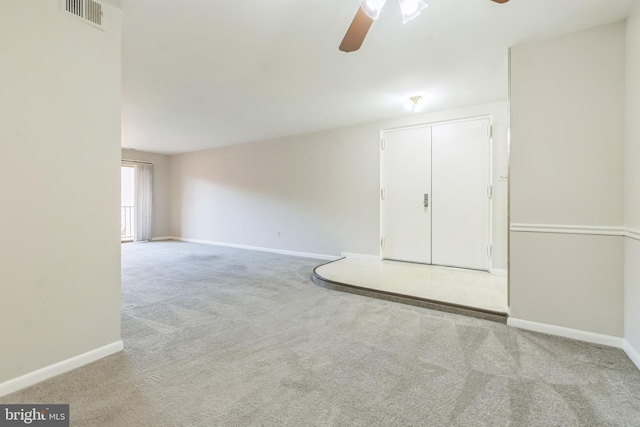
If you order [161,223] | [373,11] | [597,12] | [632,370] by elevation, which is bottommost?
[632,370]

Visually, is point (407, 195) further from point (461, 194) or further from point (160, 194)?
point (160, 194)

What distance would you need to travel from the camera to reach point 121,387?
1.67 metres

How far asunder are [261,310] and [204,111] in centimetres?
306

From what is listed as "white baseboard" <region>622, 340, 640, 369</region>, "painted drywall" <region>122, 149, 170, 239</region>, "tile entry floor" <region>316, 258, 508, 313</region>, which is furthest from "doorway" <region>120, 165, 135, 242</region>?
"white baseboard" <region>622, 340, 640, 369</region>

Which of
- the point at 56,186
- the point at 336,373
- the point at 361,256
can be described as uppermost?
the point at 56,186

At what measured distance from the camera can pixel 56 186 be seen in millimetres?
1794

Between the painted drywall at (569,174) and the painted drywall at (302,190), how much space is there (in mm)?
1544

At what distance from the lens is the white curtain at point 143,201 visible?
7.76 m

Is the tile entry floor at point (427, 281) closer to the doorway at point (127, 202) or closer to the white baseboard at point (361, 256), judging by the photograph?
the white baseboard at point (361, 256)

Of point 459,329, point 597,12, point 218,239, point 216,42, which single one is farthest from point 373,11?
point 218,239

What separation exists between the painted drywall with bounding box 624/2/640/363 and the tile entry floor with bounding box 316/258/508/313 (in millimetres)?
819

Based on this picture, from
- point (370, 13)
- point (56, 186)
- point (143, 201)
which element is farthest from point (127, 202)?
point (370, 13)

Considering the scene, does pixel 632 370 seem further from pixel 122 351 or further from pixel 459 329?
pixel 122 351

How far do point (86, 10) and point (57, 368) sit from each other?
226 centimetres
